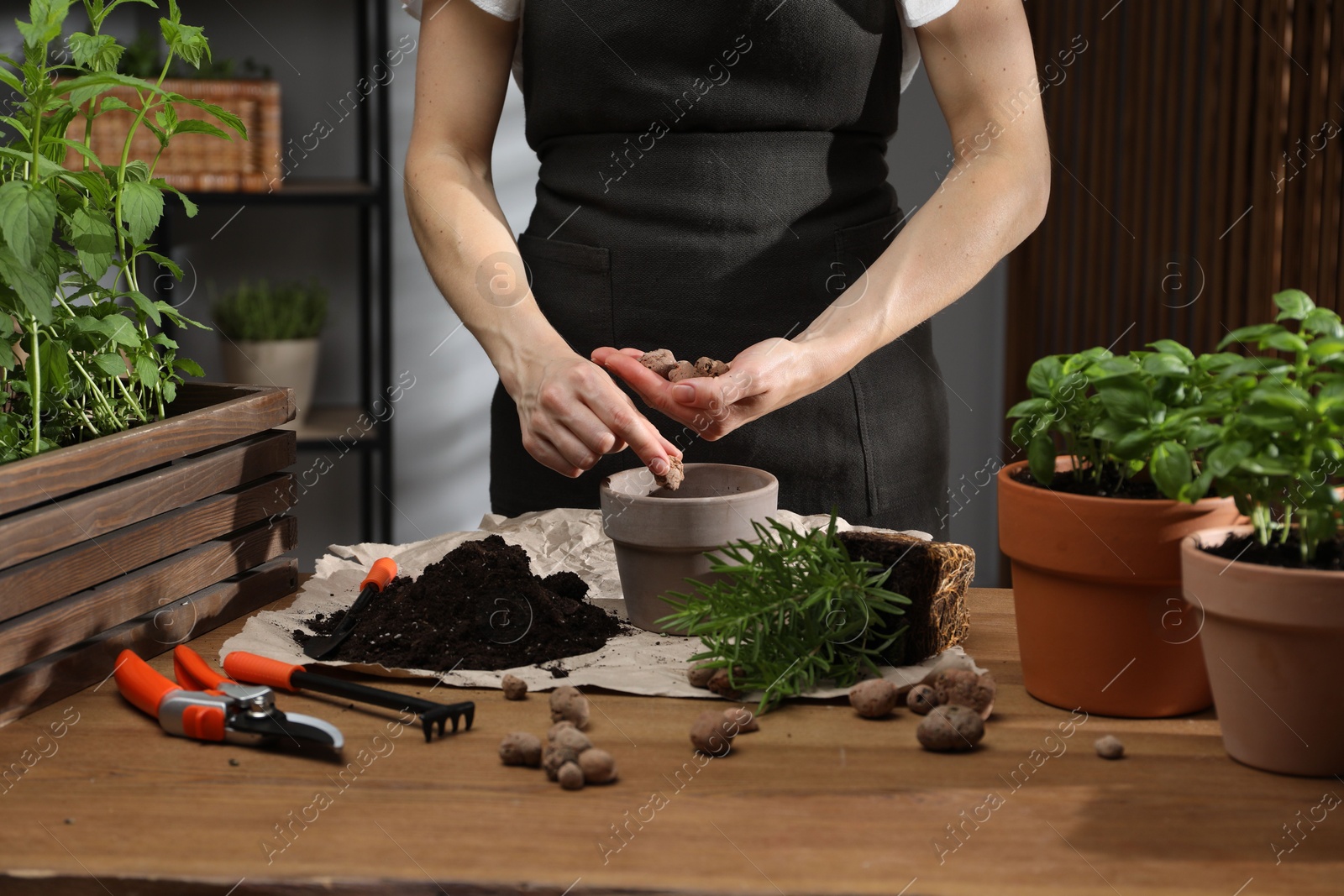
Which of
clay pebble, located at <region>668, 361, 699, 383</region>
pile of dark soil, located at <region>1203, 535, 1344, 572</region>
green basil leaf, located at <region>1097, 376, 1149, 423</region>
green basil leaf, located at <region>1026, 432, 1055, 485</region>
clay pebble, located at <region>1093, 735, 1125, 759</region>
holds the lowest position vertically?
clay pebble, located at <region>1093, 735, 1125, 759</region>

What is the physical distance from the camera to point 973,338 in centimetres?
366

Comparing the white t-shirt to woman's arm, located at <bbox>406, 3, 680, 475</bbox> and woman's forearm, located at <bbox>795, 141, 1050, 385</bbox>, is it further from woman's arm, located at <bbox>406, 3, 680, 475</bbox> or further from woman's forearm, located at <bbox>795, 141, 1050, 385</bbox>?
woman's forearm, located at <bbox>795, 141, 1050, 385</bbox>

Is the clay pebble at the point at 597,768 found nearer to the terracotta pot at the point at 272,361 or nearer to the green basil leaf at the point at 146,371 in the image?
the green basil leaf at the point at 146,371

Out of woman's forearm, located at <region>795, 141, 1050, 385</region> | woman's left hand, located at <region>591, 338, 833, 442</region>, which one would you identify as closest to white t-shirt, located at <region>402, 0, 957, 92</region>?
woman's forearm, located at <region>795, 141, 1050, 385</region>

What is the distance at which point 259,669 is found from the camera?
2.91 feet

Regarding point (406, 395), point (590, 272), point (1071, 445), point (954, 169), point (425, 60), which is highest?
point (425, 60)

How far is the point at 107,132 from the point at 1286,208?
2.79m

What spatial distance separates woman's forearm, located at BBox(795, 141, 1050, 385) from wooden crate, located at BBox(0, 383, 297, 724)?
61 centimetres

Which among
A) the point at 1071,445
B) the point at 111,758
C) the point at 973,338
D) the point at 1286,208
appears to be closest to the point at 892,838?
the point at 1071,445

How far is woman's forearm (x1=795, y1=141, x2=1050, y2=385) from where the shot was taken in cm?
135

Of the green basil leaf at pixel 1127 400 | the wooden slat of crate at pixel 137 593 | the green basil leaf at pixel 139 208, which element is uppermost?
the green basil leaf at pixel 139 208

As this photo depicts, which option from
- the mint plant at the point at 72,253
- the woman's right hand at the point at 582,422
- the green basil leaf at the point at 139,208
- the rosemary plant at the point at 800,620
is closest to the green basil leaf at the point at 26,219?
the mint plant at the point at 72,253

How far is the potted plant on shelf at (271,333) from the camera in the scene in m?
2.96

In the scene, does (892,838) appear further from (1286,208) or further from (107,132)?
(107,132)
